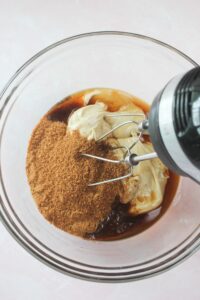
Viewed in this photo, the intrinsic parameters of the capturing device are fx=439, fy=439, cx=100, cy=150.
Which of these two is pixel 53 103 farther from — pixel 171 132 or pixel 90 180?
pixel 171 132

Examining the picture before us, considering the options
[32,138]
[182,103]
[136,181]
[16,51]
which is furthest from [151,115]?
[16,51]

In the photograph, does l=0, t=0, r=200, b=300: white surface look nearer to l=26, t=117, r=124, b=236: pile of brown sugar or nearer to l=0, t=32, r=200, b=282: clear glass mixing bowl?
l=0, t=32, r=200, b=282: clear glass mixing bowl

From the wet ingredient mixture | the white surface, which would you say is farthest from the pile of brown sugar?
the white surface

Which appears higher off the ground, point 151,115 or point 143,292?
point 151,115

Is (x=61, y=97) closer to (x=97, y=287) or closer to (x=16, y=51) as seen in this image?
(x=16, y=51)

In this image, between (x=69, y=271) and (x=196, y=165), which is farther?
(x=69, y=271)

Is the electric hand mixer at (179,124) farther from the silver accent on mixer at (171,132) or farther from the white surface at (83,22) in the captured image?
the white surface at (83,22)

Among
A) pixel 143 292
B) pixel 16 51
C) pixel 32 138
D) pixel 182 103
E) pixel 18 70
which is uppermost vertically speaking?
pixel 16 51
